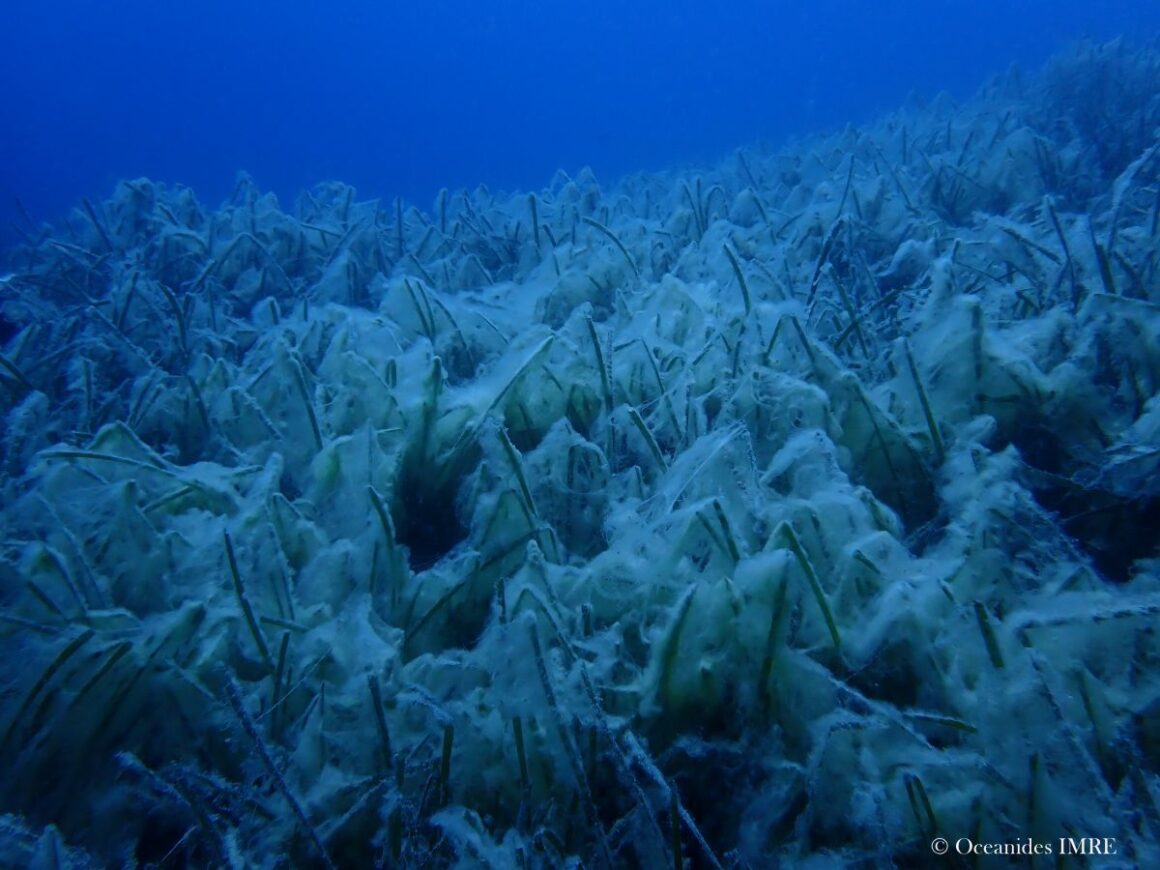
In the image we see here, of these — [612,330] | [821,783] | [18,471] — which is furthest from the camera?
[612,330]

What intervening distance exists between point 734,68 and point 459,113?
43.0m

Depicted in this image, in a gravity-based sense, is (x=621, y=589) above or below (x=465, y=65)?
below

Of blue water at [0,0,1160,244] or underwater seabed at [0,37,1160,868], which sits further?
blue water at [0,0,1160,244]

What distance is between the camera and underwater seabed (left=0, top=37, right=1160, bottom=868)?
0.93 metres

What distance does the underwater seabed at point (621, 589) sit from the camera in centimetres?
93

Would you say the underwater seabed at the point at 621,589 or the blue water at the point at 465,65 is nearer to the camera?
the underwater seabed at the point at 621,589

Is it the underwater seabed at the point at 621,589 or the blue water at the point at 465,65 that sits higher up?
the blue water at the point at 465,65

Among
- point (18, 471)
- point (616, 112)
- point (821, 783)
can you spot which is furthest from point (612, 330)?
point (616, 112)

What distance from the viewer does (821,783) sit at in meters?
0.93

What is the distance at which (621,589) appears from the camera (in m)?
1.23

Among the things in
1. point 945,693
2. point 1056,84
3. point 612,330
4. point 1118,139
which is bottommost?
point 945,693

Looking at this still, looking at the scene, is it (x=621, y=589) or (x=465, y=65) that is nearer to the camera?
(x=621, y=589)

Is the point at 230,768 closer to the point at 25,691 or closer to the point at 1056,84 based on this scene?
the point at 25,691

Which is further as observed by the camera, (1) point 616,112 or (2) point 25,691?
(1) point 616,112
